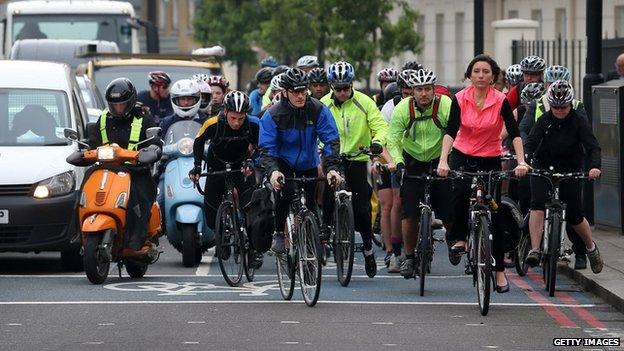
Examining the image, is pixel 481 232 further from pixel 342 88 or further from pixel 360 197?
pixel 342 88

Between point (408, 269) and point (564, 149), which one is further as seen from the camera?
point (408, 269)

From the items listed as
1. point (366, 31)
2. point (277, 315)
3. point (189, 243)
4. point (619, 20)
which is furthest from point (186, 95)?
point (366, 31)

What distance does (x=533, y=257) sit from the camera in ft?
52.4

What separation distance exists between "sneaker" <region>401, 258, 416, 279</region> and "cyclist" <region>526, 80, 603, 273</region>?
0.94 meters

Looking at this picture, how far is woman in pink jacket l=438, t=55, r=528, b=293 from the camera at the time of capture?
1459cm

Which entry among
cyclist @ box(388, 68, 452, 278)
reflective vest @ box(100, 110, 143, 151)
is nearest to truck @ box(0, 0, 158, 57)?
reflective vest @ box(100, 110, 143, 151)

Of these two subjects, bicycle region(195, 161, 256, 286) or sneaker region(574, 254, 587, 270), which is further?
sneaker region(574, 254, 587, 270)

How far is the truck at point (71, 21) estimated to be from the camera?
126ft

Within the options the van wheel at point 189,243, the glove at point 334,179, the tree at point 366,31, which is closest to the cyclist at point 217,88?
the van wheel at point 189,243

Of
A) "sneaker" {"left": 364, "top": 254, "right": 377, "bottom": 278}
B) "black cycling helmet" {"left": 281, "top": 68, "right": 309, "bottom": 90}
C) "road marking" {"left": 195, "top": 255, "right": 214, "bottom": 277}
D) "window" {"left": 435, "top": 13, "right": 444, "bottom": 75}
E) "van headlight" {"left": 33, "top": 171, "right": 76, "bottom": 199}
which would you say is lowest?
"road marking" {"left": 195, "top": 255, "right": 214, "bottom": 277}

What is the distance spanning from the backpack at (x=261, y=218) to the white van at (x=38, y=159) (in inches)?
91.7

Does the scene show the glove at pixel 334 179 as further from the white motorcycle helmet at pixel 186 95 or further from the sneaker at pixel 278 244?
the white motorcycle helmet at pixel 186 95

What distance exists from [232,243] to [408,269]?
1.45 metres

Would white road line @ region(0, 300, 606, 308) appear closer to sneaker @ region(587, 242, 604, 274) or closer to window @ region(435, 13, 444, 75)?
sneaker @ region(587, 242, 604, 274)
